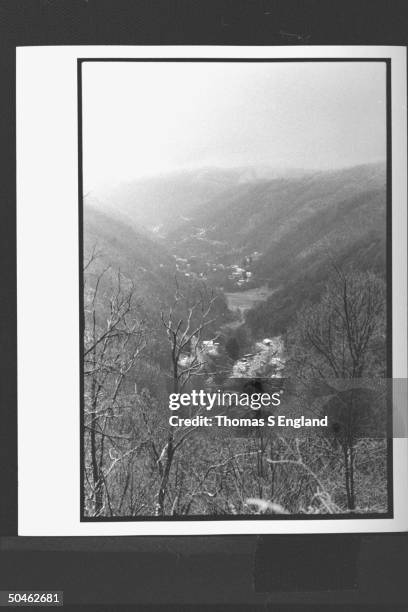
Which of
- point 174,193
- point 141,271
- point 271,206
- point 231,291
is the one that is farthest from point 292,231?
point 141,271

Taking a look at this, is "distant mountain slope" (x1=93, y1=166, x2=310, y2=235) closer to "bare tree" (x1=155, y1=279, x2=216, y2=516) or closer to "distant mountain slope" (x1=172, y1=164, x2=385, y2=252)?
"distant mountain slope" (x1=172, y1=164, x2=385, y2=252)

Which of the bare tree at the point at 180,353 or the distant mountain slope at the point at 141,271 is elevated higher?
the distant mountain slope at the point at 141,271

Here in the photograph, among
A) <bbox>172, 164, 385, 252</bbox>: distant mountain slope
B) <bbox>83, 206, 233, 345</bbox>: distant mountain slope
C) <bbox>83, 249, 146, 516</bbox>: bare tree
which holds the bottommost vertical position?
<bbox>83, 249, 146, 516</bbox>: bare tree

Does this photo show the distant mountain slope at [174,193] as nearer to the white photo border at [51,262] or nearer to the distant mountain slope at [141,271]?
the distant mountain slope at [141,271]

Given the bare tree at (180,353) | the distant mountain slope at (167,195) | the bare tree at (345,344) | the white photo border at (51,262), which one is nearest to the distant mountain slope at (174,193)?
the distant mountain slope at (167,195)

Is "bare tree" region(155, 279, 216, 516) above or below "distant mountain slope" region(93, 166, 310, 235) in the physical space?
below

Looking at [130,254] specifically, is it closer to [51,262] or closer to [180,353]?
[51,262]

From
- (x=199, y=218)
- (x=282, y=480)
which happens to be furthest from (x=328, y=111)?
(x=282, y=480)

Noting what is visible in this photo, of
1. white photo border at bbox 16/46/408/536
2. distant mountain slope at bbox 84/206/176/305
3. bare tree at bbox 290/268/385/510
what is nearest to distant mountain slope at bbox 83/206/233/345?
distant mountain slope at bbox 84/206/176/305
